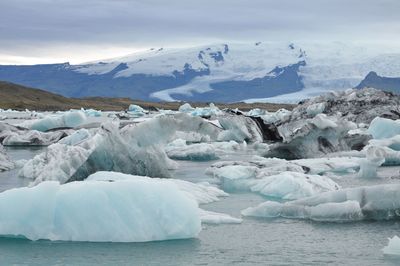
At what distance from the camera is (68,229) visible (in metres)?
8.29

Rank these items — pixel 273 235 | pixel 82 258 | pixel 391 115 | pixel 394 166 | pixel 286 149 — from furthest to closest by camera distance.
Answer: pixel 391 115, pixel 286 149, pixel 394 166, pixel 273 235, pixel 82 258

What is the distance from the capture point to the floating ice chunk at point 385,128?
23609 millimetres

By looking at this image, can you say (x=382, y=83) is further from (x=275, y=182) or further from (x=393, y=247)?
(x=393, y=247)

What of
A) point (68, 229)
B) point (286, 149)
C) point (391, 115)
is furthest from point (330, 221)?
point (391, 115)

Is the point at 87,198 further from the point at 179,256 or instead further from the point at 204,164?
the point at 204,164

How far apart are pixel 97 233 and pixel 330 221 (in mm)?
3421

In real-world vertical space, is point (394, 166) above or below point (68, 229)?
below

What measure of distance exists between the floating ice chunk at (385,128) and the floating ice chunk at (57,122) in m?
14.1

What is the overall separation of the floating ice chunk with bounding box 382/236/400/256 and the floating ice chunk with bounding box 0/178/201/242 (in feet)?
7.48

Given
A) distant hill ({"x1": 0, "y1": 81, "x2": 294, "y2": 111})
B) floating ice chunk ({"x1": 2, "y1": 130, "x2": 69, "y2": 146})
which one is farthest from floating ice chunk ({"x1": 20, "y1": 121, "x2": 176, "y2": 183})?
distant hill ({"x1": 0, "y1": 81, "x2": 294, "y2": 111})

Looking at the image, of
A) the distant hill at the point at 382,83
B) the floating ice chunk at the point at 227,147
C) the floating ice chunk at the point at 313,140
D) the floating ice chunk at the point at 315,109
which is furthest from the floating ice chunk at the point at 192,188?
the distant hill at the point at 382,83

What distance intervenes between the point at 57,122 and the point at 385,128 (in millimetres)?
14938

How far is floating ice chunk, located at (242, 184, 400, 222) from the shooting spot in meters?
9.81

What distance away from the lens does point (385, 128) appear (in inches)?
936
